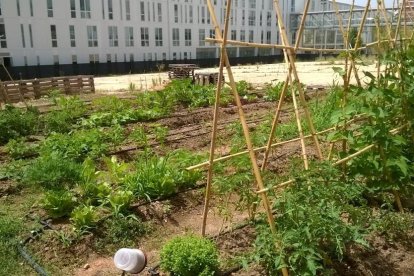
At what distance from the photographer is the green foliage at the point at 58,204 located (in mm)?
4168

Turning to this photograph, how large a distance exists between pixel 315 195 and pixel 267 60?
146 feet

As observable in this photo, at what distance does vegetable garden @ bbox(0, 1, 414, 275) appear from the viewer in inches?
115

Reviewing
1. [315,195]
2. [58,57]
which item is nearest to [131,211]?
[315,195]

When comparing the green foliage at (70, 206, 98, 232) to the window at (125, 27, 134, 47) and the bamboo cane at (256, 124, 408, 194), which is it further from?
the window at (125, 27, 134, 47)

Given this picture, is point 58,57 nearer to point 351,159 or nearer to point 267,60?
point 267,60

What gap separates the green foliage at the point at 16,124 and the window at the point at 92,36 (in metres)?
25.4

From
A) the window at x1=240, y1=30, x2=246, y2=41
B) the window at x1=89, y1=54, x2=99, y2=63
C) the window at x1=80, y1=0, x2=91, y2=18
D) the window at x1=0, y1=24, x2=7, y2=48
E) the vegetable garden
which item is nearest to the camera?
the vegetable garden

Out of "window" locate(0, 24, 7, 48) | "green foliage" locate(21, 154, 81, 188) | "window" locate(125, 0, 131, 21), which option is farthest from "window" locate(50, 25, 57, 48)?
"green foliage" locate(21, 154, 81, 188)

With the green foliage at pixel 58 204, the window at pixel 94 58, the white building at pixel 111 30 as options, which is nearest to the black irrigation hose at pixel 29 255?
the green foliage at pixel 58 204

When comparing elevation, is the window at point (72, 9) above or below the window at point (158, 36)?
above

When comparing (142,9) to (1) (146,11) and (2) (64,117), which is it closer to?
(1) (146,11)

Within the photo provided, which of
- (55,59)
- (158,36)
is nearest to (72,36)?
(55,59)

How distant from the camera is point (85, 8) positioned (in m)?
32.1

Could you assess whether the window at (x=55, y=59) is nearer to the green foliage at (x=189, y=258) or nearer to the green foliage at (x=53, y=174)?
the green foliage at (x=53, y=174)
